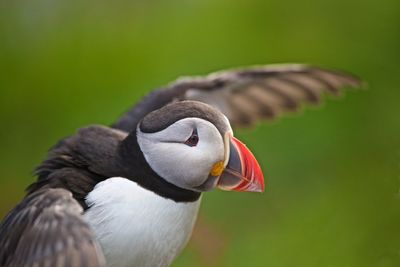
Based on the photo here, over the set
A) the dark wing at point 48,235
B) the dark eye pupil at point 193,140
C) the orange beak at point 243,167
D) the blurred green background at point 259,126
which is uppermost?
the dark eye pupil at point 193,140

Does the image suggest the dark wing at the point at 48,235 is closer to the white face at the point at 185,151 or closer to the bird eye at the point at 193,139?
the white face at the point at 185,151

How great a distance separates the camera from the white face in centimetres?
362

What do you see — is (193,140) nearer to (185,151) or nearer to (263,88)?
(185,151)

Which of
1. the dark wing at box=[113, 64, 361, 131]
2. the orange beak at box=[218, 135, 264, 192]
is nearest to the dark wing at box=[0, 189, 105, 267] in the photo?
the orange beak at box=[218, 135, 264, 192]

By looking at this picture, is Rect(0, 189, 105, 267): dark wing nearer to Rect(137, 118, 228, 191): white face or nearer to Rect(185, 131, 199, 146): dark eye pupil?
Rect(137, 118, 228, 191): white face

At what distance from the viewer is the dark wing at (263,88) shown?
483cm

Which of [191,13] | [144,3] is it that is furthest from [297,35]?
[144,3]

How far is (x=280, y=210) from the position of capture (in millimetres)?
6055

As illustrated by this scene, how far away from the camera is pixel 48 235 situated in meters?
3.45

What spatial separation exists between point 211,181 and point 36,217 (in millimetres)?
635

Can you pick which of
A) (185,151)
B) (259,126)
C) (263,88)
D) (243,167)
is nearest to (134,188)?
(185,151)

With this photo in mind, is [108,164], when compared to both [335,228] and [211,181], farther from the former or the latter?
[335,228]

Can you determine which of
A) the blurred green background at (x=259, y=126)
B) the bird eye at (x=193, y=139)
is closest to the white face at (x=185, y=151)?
the bird eye at (x=193, y=139)

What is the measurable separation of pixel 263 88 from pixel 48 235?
6.14 feet
